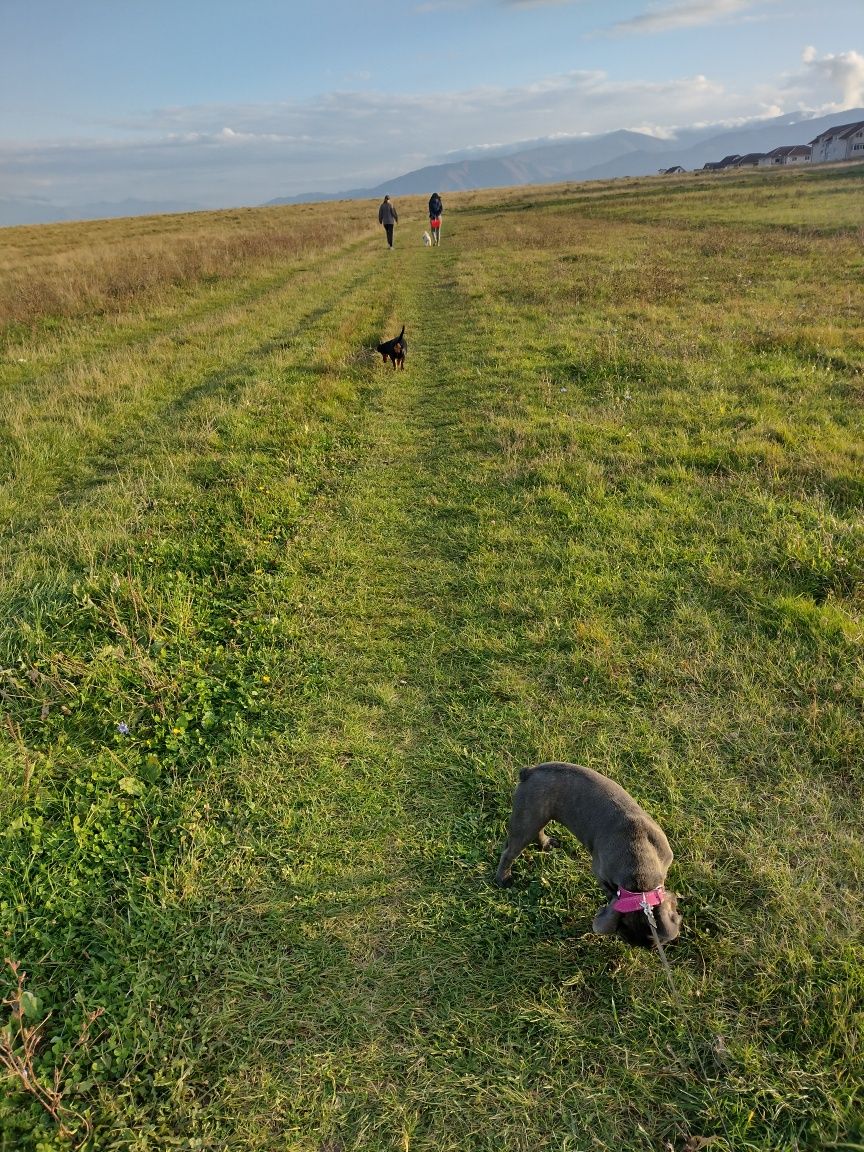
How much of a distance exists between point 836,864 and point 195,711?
4.23 meters

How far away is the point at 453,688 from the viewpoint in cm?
484

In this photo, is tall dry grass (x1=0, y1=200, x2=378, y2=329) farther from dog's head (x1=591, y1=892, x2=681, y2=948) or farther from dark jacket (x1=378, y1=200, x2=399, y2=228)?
dog's head (x1=591, y1=892, x2=681, y2=948)

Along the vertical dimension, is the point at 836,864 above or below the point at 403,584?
below

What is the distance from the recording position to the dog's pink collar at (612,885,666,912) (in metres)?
2.70

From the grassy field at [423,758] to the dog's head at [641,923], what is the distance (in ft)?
1.07

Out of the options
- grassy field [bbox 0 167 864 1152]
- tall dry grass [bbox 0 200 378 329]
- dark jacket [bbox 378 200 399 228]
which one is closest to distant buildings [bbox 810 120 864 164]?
dark jacket [bbox 378 200 399 228]

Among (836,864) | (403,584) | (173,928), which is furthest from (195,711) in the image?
(836,864)

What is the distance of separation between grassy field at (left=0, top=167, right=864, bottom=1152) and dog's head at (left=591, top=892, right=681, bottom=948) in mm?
326

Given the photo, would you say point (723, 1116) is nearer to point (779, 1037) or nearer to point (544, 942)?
point (779, 1037)

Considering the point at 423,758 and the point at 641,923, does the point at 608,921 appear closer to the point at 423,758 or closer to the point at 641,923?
the point at 641,923

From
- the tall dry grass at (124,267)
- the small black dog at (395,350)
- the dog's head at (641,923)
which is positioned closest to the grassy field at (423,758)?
the dog's head at (641,923)

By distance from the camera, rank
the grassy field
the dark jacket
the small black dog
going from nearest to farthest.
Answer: the grassy field → the small black dog → the dark jacket

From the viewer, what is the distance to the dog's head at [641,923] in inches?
108

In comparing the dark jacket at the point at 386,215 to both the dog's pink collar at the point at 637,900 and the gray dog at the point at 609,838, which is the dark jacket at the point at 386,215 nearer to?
the gray dog at the point at 609,838
